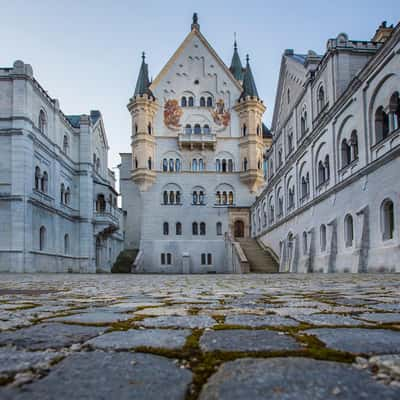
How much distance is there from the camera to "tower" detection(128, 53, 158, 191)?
140 feet

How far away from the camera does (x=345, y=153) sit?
2045 cm

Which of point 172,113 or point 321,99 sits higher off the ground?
point 172,113

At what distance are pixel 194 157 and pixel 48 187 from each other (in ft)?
57.5

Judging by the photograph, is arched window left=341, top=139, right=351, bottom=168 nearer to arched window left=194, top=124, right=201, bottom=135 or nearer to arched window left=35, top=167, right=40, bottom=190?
arched window left=35, top=167, right=40, bottom=190

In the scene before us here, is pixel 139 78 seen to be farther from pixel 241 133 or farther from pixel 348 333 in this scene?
pixel 348 333

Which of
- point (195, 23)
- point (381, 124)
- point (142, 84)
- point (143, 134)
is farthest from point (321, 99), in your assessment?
point (195, 23)

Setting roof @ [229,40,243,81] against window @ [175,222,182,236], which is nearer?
window @ [175,222,182,236]

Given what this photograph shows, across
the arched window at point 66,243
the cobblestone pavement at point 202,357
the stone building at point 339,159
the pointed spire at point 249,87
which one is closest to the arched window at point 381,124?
the stone building at point 339,159

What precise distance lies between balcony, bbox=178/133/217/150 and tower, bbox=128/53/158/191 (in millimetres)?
2957

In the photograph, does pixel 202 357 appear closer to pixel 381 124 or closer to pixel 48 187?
pixel 381 124

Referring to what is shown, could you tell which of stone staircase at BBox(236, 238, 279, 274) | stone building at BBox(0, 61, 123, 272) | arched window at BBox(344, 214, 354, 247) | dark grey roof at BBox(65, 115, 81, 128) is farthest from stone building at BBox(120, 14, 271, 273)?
arched window at BBox(344, 214, 354, 247)

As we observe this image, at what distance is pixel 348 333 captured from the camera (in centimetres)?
235

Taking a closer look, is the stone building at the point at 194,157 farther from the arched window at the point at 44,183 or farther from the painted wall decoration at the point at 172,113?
the arched window at the point at 44,183

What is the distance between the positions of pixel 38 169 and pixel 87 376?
30337 mm
